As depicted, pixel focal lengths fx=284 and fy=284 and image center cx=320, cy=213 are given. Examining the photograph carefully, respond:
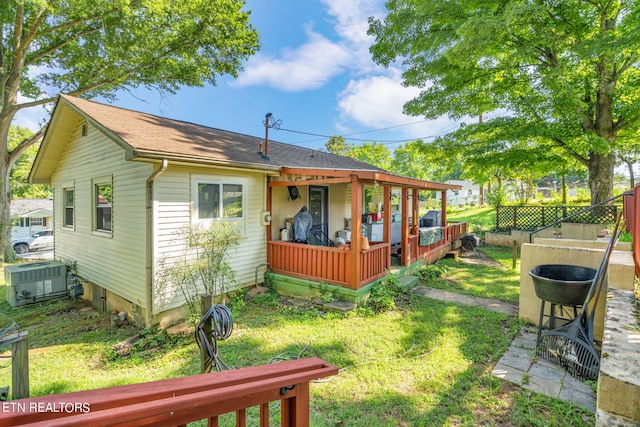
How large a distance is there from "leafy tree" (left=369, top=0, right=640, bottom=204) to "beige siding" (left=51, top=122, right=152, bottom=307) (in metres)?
8.64

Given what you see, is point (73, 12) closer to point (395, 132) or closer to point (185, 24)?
point (185, 24)

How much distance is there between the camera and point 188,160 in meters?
5.21

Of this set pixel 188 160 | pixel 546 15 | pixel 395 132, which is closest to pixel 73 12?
pixel 188 160

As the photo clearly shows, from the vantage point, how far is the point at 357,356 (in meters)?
4.07

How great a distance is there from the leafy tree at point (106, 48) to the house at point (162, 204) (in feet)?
20.8

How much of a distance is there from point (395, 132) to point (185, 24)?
1869 cm

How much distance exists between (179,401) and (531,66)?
13.3 meters

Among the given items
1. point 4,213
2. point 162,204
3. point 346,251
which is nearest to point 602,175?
point 346,251

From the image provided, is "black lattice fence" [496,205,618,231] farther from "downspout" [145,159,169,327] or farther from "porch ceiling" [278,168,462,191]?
"downspout" [145,159,169,327]

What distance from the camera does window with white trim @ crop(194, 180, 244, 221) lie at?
227 inches

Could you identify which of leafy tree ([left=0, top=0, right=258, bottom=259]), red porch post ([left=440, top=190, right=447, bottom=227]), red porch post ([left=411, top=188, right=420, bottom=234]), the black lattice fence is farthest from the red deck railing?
leafy tree ([left=0, top=0, right=258, bottom=259])

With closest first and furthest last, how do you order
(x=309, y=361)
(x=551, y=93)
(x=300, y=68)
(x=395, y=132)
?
1. (x=309, y=361)
2. (x=551, y=93)
3. (x=300, y=68)
4. (x=395, y=132)

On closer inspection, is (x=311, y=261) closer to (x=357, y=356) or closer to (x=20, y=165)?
(x=357, y=356)

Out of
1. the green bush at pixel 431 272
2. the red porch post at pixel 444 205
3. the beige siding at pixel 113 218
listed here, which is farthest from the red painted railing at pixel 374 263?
the red porch post at pixel 444 205
